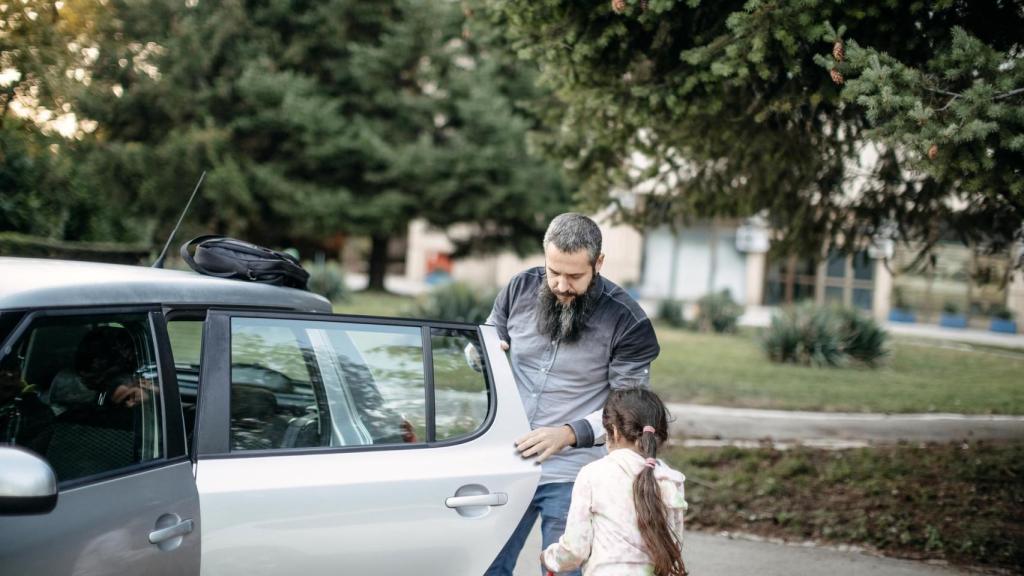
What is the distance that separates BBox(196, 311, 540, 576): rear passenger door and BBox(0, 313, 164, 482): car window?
19 cm

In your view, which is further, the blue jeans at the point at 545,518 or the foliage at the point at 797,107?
the foliage at the point at 797,107

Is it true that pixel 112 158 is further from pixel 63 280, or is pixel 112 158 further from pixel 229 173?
pixel 63 280

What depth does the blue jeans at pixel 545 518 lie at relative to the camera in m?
3.14

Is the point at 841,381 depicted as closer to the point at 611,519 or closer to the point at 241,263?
the point at 611,519

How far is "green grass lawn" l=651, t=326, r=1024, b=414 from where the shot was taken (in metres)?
12.1

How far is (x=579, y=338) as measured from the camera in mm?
3287

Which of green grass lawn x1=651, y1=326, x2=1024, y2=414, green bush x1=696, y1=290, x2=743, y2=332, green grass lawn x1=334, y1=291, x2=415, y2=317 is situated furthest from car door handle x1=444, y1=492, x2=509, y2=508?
green bush x1=696, y1=290, x2=743, y2=332

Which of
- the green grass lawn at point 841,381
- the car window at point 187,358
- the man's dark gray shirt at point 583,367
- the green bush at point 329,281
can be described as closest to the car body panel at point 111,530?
the car window at point 187,358

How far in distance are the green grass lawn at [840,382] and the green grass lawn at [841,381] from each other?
1 cm

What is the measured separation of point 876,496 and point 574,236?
4876 mm

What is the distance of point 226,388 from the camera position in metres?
2.71

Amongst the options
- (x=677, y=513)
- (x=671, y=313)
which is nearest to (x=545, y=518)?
(x=677, y=513)

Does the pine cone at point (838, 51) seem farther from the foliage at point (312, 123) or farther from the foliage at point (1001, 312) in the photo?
the foliage at point (1001, 312)

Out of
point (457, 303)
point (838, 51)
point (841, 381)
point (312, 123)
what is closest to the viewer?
point (838, 51)
